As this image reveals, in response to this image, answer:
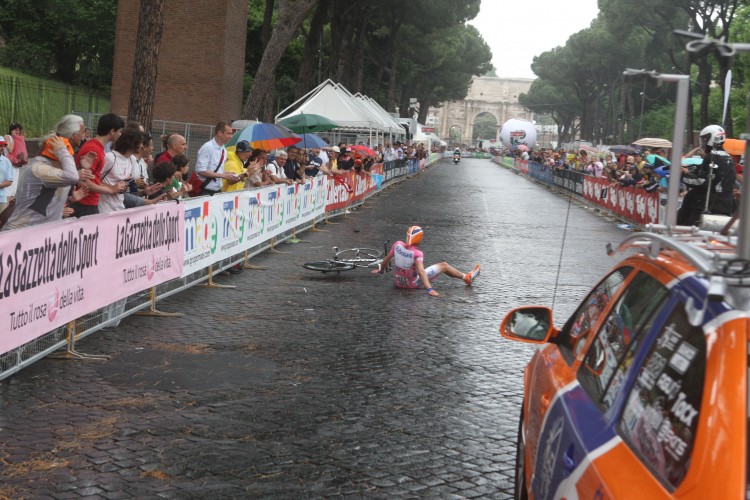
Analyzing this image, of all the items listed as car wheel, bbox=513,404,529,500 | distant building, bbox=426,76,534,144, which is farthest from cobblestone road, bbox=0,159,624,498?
distant building, bbox=426,76,534,144

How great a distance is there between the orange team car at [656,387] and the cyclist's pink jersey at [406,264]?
29.0 ft

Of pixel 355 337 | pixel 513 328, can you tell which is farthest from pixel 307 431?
pixel 355 337

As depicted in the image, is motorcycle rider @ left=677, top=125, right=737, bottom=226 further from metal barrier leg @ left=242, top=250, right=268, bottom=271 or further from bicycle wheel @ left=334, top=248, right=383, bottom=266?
metal barrier leg @ left=242, top=250, right=268, bottom=271

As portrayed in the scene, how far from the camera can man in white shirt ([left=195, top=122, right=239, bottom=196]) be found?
546 inches

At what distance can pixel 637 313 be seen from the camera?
10.7ft

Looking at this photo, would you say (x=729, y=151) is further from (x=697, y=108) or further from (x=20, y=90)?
(x=697, y=108)

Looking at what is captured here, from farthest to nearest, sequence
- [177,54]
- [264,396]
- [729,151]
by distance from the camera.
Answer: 1. [177,54]
2. [729,151]
3. [264,396]

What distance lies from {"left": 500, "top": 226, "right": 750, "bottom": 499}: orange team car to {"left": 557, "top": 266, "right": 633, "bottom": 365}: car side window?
12 millimetres

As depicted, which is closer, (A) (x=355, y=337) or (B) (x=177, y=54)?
(A) (x=355, y=337)

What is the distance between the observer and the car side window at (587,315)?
3.87m

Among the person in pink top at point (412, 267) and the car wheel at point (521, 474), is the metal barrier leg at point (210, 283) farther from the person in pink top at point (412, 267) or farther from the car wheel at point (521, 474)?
the car wheel at point (521, 474)

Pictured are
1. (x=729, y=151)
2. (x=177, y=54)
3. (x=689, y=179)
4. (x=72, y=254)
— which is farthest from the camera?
(x=177, y=54)

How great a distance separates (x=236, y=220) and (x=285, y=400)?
6979 mm

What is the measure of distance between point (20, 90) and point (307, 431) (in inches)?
1193
